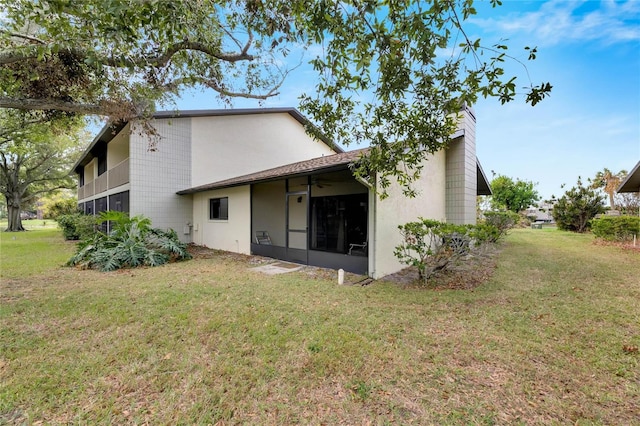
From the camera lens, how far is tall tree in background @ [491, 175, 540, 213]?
114 ft

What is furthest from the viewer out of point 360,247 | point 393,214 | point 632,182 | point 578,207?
point 578,207

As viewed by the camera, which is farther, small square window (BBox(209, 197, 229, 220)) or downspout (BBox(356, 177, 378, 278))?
small square window (BBox(209, 197, 229, 220))

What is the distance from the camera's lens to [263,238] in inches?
459

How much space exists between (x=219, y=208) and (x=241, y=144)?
4.05 meters

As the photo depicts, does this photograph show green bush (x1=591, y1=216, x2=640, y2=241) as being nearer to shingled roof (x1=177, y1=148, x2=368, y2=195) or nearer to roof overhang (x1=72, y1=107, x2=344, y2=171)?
shingled roof (x1=177, y1=148, x2=368, y2=195)

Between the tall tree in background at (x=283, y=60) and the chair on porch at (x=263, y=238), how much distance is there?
5.31m

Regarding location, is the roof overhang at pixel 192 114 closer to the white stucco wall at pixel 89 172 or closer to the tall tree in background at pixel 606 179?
the white stucco wall at pixel 89 172

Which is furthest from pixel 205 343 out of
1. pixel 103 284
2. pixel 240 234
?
pixel 240 234

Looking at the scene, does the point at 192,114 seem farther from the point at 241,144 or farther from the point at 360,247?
the point at 360,247

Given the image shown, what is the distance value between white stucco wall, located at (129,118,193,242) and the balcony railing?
112cm

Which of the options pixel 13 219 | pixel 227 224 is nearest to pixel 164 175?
pixel 227 224

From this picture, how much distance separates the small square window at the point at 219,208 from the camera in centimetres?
1198

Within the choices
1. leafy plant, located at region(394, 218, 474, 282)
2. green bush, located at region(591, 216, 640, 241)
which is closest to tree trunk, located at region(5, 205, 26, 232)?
leafy plant, located at region(394, 218, 474, 282)

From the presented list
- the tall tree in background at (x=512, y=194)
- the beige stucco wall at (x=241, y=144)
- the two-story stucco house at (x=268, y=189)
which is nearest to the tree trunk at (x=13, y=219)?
the two-story stucco house at (x=268, y=189)
